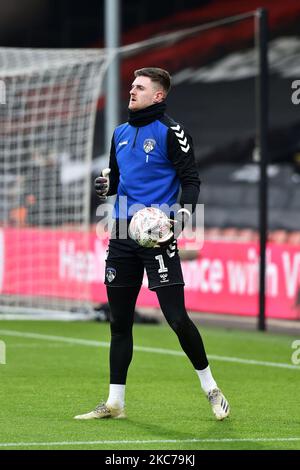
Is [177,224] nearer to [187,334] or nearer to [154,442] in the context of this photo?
[187,334]

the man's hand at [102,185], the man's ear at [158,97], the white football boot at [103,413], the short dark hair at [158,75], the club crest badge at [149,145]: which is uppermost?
the short dark hair at [158,75]

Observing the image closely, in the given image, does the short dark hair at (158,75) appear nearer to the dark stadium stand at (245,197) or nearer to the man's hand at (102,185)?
the man's hand at (102,185)

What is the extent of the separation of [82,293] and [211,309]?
1768mm

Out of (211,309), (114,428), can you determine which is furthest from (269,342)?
(114,428)

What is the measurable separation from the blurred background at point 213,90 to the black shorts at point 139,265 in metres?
9.39

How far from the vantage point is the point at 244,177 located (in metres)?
23.2

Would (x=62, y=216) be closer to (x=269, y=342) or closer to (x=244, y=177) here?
(x=269, y=342)

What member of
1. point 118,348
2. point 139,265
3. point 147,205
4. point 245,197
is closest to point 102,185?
point 147,205

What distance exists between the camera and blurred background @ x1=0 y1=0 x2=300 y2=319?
2131cm

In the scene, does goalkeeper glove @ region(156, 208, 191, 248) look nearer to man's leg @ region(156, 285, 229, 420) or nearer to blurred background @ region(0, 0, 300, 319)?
man's leg @ region(156, 285, 229, 420)

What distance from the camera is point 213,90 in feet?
83.9

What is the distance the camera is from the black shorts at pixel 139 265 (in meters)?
7.64

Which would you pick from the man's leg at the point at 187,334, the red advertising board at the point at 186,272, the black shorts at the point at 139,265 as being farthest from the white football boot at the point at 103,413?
the red advertising board at the point at 186,272

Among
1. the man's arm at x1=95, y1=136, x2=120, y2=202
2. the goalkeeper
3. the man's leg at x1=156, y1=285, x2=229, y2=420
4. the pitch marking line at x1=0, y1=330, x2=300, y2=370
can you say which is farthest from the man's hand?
the pitch marking line at x1=0, y1=330, x2=300, y2=370
